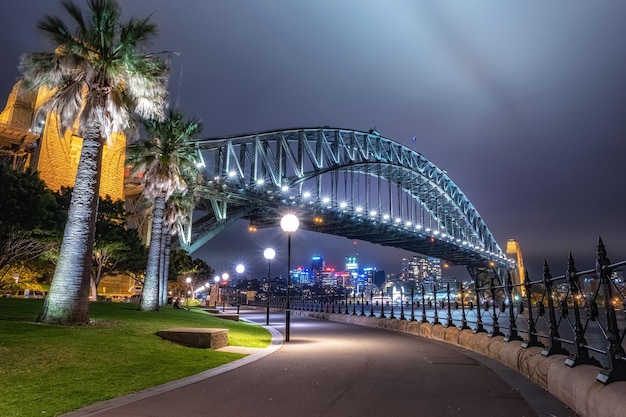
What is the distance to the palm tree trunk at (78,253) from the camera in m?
14.6

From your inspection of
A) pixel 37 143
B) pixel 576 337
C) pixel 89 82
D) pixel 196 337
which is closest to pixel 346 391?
pixel 576 337

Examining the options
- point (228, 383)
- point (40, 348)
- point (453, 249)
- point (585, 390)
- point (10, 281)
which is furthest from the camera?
point (453, 249)

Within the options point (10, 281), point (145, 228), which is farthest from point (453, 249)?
point (10, 281)

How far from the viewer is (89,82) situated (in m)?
17.2

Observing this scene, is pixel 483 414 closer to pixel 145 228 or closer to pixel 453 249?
pixel 145 228

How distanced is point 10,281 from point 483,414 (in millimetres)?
43249

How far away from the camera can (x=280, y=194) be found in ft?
240

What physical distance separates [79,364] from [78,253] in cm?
749

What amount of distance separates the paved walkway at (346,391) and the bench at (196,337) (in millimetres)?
1361

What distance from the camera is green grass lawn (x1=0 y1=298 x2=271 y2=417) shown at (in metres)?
6.63

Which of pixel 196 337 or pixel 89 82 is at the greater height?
pixel 89 82

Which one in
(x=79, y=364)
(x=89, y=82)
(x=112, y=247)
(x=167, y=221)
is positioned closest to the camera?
(x=79, y=364)

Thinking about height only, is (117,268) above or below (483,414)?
above

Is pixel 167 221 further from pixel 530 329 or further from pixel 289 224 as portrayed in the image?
pixel 530 329
